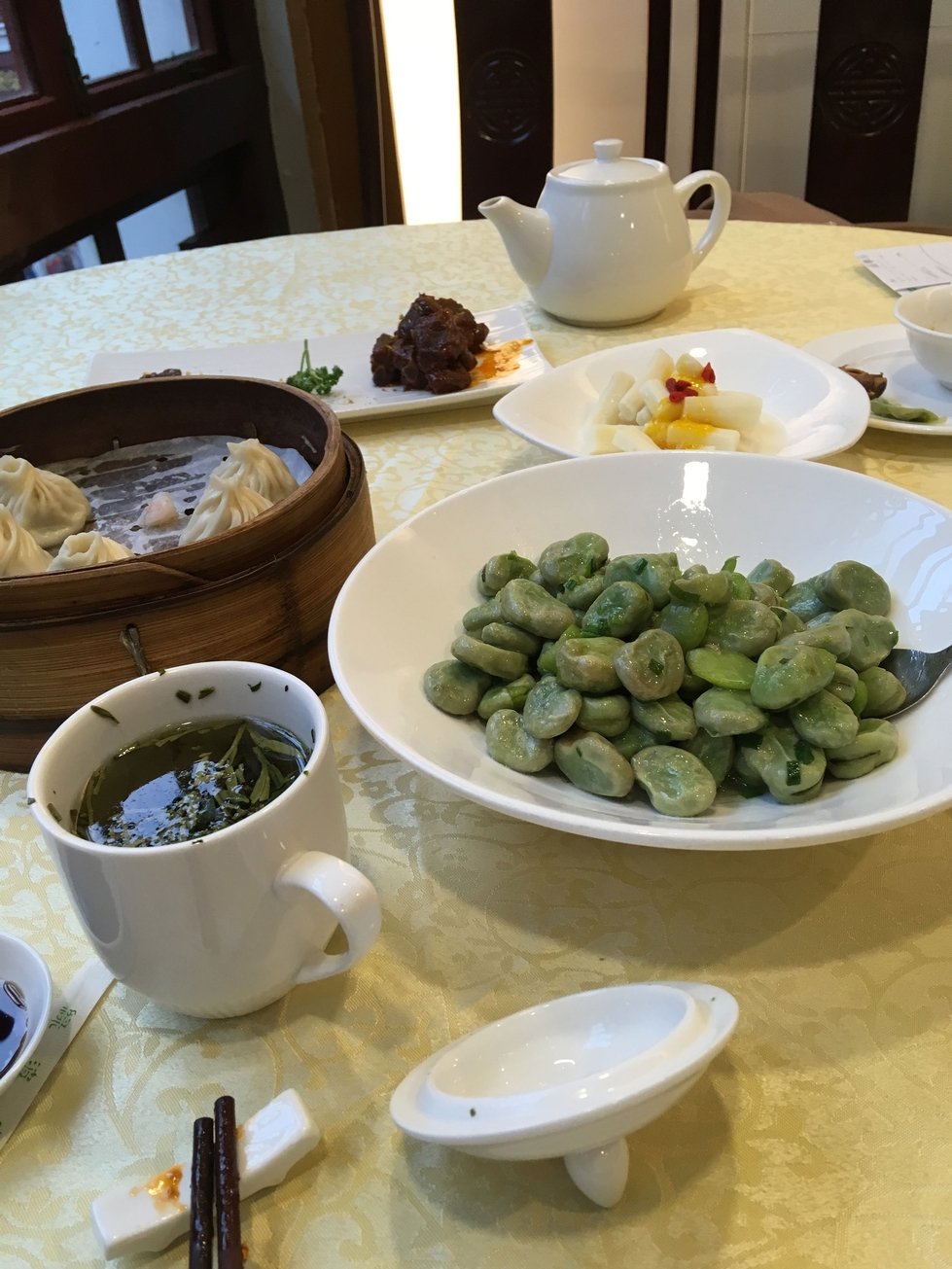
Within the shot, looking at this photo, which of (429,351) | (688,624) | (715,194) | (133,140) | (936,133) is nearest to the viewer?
(688,624)

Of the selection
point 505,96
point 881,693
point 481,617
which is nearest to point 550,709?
point 481,617

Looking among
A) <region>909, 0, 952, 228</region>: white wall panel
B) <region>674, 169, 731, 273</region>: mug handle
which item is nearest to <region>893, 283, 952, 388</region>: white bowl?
<region>674, 169, 731, 273</region>: mug handle

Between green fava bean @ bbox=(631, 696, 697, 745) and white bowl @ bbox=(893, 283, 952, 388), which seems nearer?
green fava bean @ bbox=(631, 696, 697, 745)

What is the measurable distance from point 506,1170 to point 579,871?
245 millimetres

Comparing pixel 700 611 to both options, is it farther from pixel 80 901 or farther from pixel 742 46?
pixel 742 46

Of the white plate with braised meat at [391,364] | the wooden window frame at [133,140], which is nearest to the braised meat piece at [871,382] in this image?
the white plate with braised meat at [391,364]

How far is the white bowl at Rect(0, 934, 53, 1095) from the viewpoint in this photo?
2.09ft

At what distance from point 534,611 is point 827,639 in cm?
23

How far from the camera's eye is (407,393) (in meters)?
1.57

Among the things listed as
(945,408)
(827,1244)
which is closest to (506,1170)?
(827,1244)

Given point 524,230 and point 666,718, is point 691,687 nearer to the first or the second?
point 666,718

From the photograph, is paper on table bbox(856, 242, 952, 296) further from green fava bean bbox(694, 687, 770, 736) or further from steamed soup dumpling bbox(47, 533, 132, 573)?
steamed soup dumpling bbox(47, 533, 132, 573)

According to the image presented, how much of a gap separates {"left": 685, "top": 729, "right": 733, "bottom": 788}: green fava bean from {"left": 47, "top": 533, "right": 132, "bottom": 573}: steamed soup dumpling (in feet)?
1.87

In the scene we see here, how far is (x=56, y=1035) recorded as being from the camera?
67 centimetres
